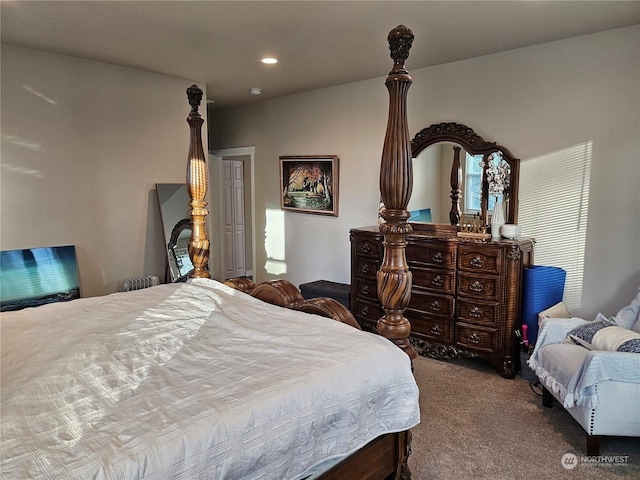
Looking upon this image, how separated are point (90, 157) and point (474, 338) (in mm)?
3731

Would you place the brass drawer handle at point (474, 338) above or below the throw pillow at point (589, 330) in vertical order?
below

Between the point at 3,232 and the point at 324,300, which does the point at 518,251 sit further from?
the point at 3,232

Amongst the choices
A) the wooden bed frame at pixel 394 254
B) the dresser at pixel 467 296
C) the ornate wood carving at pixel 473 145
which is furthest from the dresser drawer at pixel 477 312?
the wooden bed frame at pixel 394 254

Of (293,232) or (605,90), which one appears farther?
(293,232)

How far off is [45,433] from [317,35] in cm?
303

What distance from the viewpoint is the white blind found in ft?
11.4

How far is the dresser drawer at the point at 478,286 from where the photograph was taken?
345 cm

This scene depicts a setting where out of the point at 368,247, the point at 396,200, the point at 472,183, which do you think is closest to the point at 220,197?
the point at 368,247

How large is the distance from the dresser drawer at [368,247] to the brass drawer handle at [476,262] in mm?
856

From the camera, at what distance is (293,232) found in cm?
571

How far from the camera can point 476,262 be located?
11.5 feet

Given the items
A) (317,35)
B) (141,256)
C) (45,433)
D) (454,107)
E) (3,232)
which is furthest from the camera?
(141,256)

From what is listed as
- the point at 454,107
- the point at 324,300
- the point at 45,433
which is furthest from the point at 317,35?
the point at 45,433

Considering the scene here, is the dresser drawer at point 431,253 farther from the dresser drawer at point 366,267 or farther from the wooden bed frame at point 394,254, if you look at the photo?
the wooden bed frame at point 394,254
